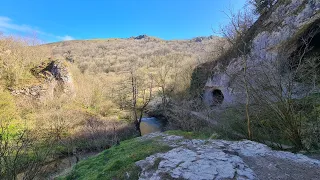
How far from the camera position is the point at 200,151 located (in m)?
6.81

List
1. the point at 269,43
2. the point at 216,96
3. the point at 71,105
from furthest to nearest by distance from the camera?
the point at 71,105 < the point at 216,96 < the point at 269,43

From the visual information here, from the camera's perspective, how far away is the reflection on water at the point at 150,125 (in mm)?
28472

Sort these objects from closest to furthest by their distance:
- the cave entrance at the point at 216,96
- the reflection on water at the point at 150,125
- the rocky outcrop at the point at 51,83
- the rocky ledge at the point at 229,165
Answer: the rocky ledge at the point at 229,165, the cave entrance at the point at 216,96, the reflection on water at the point at 150,125, the rocky outcrop at the point at 51,83

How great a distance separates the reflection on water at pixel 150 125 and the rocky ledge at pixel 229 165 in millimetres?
21484

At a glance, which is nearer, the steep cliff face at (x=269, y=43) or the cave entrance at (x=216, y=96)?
the steep cliff face at (x=269, y=43)

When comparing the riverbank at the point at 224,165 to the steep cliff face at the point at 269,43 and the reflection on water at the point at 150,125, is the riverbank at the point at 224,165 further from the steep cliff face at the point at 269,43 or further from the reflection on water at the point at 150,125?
the reflection on water at the point at 150,125

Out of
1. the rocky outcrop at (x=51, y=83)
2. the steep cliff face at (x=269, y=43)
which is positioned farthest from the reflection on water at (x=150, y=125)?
the rocky outcrop at (x=51, y=83)

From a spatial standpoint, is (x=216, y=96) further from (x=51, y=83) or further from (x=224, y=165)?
(x=51, y=83)

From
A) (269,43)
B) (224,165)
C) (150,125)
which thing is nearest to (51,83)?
(150,125)

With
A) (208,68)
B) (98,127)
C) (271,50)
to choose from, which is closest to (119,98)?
(98,127)

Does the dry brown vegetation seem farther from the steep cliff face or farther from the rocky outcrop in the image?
the steep cliff face

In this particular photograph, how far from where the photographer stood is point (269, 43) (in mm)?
16578

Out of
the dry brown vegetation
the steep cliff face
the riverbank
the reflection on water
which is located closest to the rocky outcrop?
the dry brown vegetation

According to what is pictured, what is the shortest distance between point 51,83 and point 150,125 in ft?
53.3
